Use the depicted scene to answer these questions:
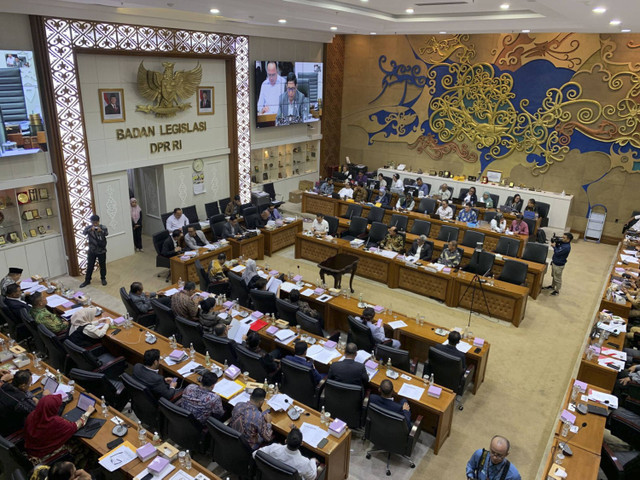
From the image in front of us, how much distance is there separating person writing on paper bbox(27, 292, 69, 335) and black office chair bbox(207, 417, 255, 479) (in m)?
3.67

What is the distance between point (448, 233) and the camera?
40.1ft

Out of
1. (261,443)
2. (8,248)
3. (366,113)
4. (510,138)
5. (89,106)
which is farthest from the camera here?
(366,113)

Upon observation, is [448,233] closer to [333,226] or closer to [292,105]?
[333,226]

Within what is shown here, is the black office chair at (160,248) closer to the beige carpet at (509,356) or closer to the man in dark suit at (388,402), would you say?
the beige carpet at (509,356)

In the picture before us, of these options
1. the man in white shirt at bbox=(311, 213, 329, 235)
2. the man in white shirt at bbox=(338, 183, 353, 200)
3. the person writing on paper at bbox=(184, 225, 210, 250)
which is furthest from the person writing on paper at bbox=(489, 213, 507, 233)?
the person writing on paper at bbox=(184, 225, 210, 250)

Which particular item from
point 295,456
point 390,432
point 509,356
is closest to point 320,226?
point 509,356

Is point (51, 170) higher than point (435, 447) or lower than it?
higher

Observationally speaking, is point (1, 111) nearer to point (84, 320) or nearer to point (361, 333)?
point (84, 320)

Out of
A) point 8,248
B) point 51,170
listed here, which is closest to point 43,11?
point 51,170

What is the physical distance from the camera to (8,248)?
10305 millimetres

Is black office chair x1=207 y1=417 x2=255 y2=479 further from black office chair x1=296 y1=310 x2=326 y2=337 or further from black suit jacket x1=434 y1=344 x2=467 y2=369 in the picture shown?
black suit jacket x1=434 y1=344 x2=467 y2=369

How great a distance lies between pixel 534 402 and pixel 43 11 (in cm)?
1165

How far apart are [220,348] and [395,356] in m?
2.52

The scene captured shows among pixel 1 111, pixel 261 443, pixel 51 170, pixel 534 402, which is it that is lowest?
pixel 534 402
